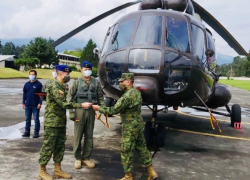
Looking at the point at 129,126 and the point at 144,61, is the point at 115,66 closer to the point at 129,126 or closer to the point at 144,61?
the point at 144,61

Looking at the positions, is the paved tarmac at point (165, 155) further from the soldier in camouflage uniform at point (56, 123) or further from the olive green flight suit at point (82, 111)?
the olive green flight suit at point (82, 111)

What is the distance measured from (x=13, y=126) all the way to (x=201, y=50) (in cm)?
536

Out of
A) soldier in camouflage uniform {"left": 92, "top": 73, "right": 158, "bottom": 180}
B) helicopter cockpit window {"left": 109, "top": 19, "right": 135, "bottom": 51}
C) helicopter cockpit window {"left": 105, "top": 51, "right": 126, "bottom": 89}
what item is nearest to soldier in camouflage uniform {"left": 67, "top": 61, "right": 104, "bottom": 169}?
Answer: soldier in camouflage uniform {"left": 92, "top": 73, "right": 158, "bottom": 180}

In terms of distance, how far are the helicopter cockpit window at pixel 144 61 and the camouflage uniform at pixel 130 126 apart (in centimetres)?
137

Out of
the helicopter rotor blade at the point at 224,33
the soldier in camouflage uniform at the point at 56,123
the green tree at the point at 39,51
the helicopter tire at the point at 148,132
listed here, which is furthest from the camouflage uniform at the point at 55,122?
Result: the green tree at the point at 39,51

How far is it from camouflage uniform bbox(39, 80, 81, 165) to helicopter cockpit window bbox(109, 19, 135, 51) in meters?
2.17

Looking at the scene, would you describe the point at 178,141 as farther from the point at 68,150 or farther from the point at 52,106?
the point at 52,106

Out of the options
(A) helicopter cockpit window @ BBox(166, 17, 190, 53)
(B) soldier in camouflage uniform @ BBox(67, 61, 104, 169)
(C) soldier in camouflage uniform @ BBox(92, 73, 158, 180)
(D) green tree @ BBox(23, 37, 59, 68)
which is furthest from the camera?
(D) green tree @ BBox(23, 37, 59, 68)

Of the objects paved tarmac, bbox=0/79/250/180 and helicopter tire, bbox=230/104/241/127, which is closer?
paved tarmac, bbox=0/79/250/180

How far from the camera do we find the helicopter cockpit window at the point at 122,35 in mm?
6582

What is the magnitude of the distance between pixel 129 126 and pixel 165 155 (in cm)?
184

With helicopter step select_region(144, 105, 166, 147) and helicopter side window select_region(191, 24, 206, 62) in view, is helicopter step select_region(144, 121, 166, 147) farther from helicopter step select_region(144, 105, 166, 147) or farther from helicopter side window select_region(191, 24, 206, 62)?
helicopter side window select_region(191, 24, 206, 62)

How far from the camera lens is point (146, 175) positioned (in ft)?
16.1

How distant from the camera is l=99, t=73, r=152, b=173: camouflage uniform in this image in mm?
4566
